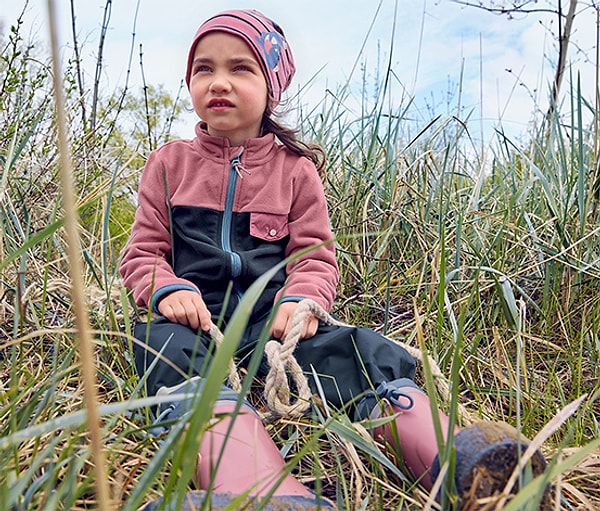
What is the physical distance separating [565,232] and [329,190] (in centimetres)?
88

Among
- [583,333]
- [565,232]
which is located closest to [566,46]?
[565,232]

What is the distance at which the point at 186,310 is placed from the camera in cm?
128

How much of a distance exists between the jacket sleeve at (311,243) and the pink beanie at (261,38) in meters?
0.24

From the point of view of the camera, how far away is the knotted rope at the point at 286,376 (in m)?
1.15

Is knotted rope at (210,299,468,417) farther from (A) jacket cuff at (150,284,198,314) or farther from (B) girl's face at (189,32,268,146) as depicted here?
(B) girl's face at (189,32,268,146)

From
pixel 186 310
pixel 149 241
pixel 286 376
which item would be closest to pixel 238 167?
pixel 149 241

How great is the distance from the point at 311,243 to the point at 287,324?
0.26 metres

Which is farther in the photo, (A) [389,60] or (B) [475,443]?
(A) [389,60]

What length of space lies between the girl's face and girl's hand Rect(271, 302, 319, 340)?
485mm

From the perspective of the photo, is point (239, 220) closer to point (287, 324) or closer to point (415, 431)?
point (287, 324)

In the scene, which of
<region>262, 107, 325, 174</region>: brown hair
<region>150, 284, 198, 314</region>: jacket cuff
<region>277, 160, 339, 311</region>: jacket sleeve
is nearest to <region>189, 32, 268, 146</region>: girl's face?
<region>262, 107, 325, 174</region>: brown hair

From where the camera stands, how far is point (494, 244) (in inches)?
65.5

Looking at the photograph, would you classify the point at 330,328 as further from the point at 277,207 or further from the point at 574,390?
the point at 574,390

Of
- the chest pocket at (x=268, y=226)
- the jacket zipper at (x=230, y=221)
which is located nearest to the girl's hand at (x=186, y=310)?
the jacket zipper at (x=230, y=221)
